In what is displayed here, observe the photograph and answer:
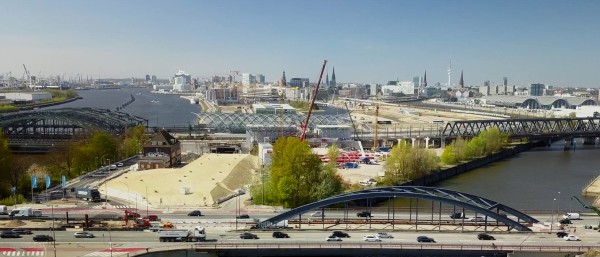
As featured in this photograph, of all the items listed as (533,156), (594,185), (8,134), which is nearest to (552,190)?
(594,185)

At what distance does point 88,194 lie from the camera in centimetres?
1922

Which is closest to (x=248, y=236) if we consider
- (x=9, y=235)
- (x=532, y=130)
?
(x=9, y=235)

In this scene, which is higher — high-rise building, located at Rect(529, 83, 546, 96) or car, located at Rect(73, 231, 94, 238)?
high-rise building, located at Rect(529, 83, 546, 96)

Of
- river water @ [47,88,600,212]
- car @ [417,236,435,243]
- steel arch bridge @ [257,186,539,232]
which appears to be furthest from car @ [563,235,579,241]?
river water @ [47,88,600,212]

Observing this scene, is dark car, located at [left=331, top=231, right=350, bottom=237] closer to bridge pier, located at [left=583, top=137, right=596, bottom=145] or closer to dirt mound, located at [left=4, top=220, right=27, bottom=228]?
dirt mound, located at [left=4, top=220, right=27, bottom=228]

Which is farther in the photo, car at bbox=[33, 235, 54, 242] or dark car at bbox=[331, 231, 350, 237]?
dark car at bbox=[331, 231, 350, 237]

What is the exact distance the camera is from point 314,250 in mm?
12266

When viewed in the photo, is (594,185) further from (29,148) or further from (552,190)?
(29,148)

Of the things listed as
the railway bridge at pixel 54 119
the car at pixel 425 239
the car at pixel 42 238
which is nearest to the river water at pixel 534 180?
the car at pixel 425 239

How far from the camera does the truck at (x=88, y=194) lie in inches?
755

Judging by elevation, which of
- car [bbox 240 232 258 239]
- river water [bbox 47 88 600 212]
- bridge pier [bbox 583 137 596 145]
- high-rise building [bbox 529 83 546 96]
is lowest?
river water [bbox 47 88 600 212]

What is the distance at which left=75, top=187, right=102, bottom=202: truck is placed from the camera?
19184 millimetres

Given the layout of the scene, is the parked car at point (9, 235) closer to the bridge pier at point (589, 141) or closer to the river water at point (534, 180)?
the river water at point (534, 180)

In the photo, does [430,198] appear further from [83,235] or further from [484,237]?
[83,235]
